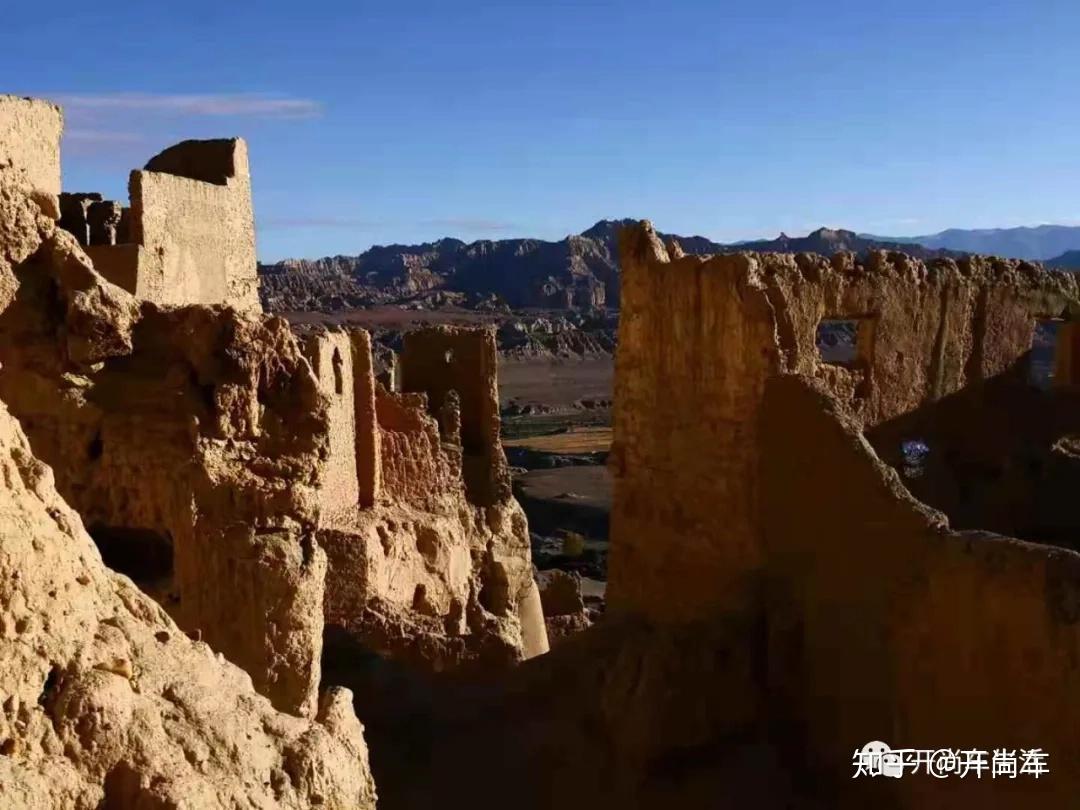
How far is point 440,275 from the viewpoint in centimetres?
11656

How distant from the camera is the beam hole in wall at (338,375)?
476 inches

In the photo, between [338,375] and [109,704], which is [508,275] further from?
[109,704]

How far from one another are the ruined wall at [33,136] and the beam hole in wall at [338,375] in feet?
9.51

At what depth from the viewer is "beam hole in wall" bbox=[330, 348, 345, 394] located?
476 inches

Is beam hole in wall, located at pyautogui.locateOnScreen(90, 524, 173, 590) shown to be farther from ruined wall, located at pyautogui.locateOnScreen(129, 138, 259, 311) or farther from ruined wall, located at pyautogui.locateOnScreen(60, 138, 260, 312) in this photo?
ruined wall, located at pyautogui.locateOnScreen(129, 138, 259, 311)

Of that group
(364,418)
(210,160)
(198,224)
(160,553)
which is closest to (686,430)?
(364,418)

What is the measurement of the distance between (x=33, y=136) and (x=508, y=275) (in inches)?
3920

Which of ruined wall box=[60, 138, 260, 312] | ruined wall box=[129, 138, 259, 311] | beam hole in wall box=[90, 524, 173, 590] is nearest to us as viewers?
beam hole in wall box=[90, 524, 173, 590]

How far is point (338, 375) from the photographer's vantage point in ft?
39.9

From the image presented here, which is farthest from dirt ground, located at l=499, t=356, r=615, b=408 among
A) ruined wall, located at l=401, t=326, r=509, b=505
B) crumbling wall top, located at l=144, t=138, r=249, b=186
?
crumbling wall top, located at l=144, t=138, r=249, b=186

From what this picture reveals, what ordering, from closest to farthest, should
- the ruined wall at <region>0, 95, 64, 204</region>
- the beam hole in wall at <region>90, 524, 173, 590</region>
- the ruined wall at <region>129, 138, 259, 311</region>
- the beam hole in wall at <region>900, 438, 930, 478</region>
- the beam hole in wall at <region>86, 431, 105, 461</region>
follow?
1. the beam hole in wall at <region>86, 431, 105, 461</region>
2. the beam hole in wall at <region>90, 524, 173, 590</region>
3. the ruined wall at <region>0, 95, 64, 204</region>
4. the beam hole in wall at <region>900, 438, 930, 478</region>
5. the ruined wall at <region>129, 138, 259, 311</region>

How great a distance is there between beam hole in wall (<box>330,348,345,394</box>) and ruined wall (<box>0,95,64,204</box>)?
2.90 meters

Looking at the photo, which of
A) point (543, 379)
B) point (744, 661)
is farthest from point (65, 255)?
point (543, 379)

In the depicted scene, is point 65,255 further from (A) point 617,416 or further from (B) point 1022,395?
(B) point 1022,395
